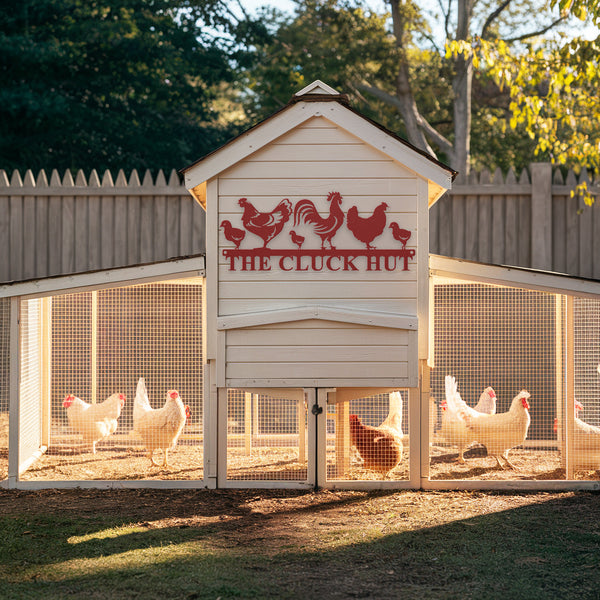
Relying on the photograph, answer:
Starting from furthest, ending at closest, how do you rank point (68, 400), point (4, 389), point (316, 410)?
point (4, 389) → point (68, 400) → point (316, 410)

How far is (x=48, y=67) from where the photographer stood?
15.3 meters

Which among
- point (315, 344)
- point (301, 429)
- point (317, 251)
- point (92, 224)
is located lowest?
point (301, 429)

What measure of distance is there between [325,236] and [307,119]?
96cm

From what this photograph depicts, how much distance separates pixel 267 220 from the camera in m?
6.34

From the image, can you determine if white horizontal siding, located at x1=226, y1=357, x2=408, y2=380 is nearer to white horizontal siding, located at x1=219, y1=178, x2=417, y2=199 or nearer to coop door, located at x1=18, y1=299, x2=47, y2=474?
white horizontal siding, located at x1=219, y1=178, x2=417, y2=199

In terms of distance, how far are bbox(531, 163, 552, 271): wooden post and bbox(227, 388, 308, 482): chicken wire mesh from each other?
373 centimetres

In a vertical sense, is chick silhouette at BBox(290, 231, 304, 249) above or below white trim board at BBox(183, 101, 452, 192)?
below

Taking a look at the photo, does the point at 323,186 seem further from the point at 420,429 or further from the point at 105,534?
the point at 105,534

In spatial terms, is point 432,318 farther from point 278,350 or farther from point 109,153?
point 109,153

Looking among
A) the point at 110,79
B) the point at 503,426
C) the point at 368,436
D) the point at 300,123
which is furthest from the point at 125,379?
the point at 110,79

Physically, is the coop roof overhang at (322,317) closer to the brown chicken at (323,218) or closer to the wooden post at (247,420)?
the brown chicken at (323,218)

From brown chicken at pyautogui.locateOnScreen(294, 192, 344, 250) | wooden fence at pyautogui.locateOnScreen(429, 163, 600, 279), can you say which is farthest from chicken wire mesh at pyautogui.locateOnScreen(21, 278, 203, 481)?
wooden fence at pyautogui.locateOnScreen(429, 163, 600, 279)

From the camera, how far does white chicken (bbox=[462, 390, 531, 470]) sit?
691 cm

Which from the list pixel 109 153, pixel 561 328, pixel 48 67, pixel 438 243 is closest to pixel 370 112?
pixel 109 153
